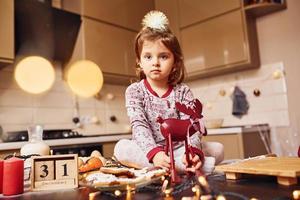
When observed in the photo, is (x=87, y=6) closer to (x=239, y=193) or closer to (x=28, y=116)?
(x=28, y=116)

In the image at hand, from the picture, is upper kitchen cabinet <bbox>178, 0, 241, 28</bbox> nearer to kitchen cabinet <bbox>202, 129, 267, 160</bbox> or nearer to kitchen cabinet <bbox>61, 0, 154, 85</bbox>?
kitchen cabinet <bbox>61, 0, 154, 85</bbox>

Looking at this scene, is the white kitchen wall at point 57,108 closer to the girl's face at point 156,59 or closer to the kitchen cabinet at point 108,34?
the kitchen cabinet at point 108,34

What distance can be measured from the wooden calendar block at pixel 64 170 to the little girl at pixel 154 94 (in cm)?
17

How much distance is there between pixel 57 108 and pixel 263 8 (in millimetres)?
1826

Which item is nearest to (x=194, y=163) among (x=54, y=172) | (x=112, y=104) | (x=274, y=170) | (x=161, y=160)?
(x=161, y=160)

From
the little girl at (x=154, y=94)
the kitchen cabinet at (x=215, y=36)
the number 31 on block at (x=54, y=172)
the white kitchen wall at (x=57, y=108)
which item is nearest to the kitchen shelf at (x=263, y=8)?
the kitchen cabinet at (x=215, y=36)

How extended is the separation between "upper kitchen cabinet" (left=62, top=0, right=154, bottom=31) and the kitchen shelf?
1.01 m

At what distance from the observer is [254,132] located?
213 centimetres

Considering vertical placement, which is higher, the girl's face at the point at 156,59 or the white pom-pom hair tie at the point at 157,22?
the white pom-pom hair tie at the point at 157,22

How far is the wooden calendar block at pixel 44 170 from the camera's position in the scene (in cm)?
60

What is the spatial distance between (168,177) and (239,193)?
7.0 inches

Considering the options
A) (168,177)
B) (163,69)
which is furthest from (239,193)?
(163,69)

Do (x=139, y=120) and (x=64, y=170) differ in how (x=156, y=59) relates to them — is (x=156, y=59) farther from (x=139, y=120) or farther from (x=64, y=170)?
(x=64, y=170)

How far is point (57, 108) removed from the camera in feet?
7.53
